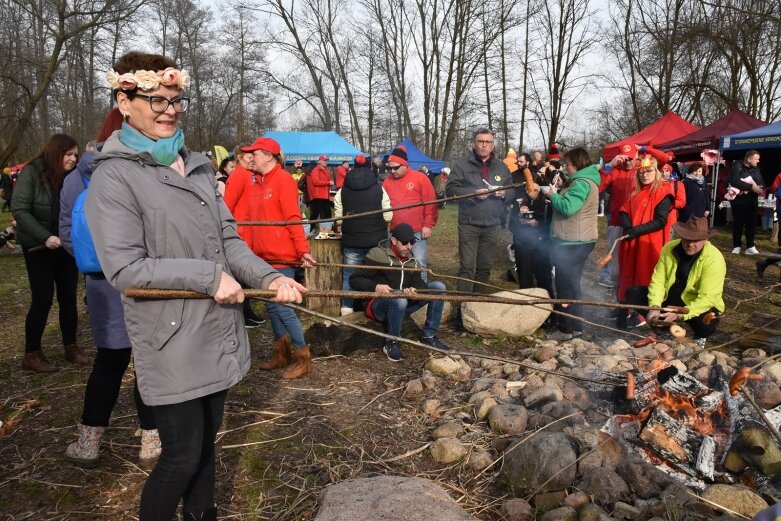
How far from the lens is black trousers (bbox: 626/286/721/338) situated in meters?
4.93

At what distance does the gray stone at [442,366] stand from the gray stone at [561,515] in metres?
2.03

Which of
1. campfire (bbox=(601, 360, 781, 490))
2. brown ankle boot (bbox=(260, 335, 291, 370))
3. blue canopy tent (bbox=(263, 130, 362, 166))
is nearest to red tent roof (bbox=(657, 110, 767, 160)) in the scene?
blue canopy tent (bbox=(263, 130, 362, 166))

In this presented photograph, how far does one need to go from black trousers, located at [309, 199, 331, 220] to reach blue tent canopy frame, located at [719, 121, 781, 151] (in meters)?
10.1

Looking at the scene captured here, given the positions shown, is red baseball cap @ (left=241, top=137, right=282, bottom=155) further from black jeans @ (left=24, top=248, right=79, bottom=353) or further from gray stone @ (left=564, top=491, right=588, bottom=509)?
gray stone @ (left=564, top=491, right=588, bottom=509)

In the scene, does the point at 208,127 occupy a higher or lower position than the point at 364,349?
higher

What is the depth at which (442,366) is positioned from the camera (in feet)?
15.9

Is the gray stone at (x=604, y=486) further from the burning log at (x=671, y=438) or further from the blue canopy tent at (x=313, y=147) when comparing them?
the blue canopy tent at (x=313, y=147)

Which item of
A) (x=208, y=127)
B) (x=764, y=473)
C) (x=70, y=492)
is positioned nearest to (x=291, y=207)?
(x=70, y=492)

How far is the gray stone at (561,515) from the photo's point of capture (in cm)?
276

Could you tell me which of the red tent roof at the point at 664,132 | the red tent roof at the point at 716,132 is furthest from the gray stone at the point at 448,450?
the red tent roof at the point at 664,132

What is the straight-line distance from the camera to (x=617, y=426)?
3473 mm

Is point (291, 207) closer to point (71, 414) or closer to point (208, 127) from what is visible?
point (71, 414)

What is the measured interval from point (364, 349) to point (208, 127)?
35.7 m

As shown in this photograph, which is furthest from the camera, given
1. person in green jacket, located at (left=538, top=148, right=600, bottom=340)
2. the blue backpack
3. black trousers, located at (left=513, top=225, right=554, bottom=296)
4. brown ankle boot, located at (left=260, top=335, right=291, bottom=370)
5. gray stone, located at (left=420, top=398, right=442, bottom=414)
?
black trousers, located at (left=513, top=225, right=554, bottom=296)
